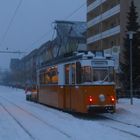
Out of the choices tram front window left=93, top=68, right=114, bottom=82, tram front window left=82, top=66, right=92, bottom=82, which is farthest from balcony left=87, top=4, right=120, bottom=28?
tram front window left=82, top=66, right=92, bottom=82

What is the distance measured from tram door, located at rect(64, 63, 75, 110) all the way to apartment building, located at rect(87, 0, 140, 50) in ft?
140

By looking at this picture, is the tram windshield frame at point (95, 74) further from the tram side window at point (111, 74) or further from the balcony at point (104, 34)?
the balcony at point (104, 34)

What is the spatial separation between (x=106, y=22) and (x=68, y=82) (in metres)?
57.0

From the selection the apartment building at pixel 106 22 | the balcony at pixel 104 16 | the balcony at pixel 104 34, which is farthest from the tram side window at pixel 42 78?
the balcony at pixel 104 16

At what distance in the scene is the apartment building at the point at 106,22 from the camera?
74188 millimetres

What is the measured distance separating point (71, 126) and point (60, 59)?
31.6ft

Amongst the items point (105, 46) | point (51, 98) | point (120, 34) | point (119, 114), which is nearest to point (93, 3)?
point (105, 46)

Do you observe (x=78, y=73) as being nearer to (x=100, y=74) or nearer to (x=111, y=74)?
(x=100, y=74)

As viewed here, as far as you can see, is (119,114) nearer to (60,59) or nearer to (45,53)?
(60,59)

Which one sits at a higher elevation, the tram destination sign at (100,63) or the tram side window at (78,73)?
the tram destination sign at (100,63)

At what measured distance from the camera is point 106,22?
82.8 meters

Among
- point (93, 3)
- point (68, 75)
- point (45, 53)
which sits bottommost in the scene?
point (68, 75)

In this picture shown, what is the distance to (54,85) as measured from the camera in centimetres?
3047

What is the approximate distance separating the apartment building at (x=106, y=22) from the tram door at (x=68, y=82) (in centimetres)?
4271
